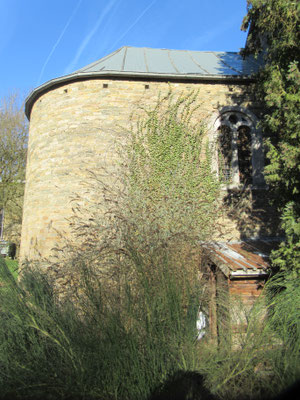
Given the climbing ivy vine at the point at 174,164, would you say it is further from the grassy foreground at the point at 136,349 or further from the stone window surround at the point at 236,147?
the grassy foreground at the point at 136,349

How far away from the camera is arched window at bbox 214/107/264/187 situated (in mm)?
9336

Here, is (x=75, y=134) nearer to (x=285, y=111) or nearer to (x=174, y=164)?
(x=174, y=164)

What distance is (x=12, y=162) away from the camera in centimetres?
2175

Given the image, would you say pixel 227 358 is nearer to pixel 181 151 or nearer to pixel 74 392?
pixel 74 392

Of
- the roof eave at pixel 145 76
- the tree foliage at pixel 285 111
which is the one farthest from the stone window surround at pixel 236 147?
the tree foliage at pixel 285 111

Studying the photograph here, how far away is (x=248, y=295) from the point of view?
6398mm

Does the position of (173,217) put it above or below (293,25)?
below

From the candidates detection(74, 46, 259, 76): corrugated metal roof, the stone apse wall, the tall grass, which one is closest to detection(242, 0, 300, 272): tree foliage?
the tall grass

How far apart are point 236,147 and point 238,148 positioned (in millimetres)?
309

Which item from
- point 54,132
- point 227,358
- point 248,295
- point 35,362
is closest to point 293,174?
point 248,295

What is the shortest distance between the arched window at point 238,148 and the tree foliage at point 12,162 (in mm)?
16274

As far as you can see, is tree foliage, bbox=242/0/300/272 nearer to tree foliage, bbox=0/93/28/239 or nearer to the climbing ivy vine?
the climbing ivy vine

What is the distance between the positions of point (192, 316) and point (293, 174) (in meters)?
3.43

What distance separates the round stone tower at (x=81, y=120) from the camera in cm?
896
